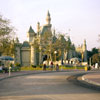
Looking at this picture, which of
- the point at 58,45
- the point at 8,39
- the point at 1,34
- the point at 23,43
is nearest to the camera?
the point at 1,34

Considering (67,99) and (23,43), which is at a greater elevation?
(23,43)

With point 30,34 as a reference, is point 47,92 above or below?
below

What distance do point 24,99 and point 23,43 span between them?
93967 mm

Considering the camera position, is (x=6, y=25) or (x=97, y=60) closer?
(x=6, y=25)

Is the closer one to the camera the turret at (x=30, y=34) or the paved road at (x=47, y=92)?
the paved road at (x=47, y=92)

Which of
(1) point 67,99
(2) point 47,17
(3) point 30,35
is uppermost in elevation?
(2) point 47,17

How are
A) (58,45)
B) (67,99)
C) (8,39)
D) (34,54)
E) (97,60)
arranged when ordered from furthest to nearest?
(34,54)
(97,60)
(58,45)
(8,39)
(67,99)

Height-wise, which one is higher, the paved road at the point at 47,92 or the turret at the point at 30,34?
the turret at the point at 30,34

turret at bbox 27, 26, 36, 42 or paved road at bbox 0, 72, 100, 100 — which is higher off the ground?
turret at bbox 27, 26, 36, 42

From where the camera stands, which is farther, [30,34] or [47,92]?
[30,34]

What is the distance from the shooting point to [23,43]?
4031 inches

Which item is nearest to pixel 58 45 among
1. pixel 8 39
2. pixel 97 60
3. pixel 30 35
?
pixel 8 39

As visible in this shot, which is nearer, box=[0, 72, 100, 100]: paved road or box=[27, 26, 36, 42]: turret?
box=[0, 72, 100, 100]: paved road

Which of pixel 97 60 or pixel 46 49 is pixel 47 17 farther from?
pixel 46 49
